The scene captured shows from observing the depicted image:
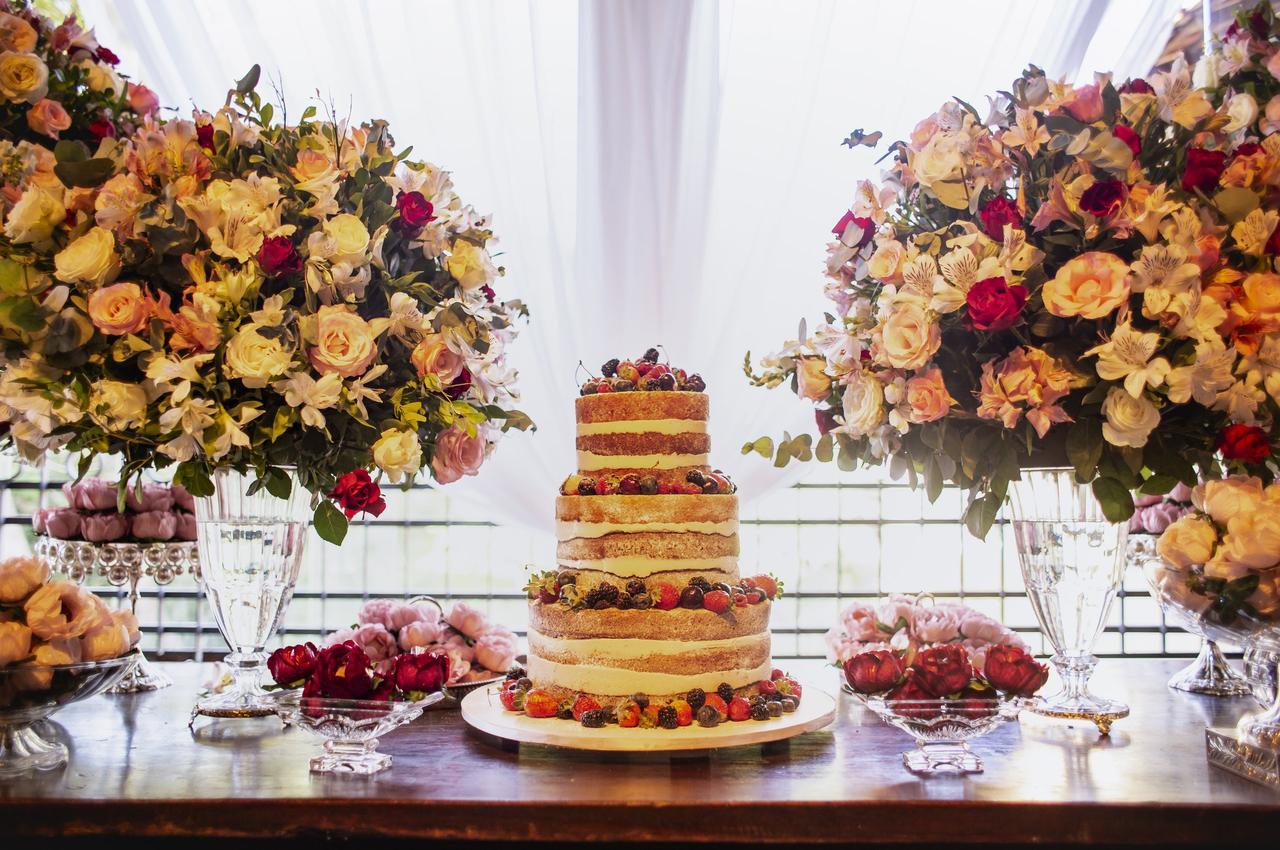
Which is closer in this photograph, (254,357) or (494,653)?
(254,357)

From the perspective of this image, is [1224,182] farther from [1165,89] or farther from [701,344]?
[701,344]

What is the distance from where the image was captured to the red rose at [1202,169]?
1525 millimetres

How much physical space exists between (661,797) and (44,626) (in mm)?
881

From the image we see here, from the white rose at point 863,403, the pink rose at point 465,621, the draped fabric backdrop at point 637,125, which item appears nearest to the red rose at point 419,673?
the pink rose at point 465,621

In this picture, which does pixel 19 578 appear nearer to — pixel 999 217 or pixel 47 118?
pixel 47 118

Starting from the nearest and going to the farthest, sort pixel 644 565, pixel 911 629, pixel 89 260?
pixel 89 260 < pixel 644 565 < pixel 911 629

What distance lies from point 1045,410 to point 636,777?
752mm

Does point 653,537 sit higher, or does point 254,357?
point 254,357

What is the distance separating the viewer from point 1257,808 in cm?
129

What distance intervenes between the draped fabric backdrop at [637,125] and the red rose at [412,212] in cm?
123

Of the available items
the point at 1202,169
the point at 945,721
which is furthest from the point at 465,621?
the point at 1202,169

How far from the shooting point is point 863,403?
1670 millimetres

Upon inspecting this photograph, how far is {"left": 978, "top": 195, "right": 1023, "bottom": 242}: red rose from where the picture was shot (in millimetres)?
1556

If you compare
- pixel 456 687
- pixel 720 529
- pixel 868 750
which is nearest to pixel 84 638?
pixel 456 687
